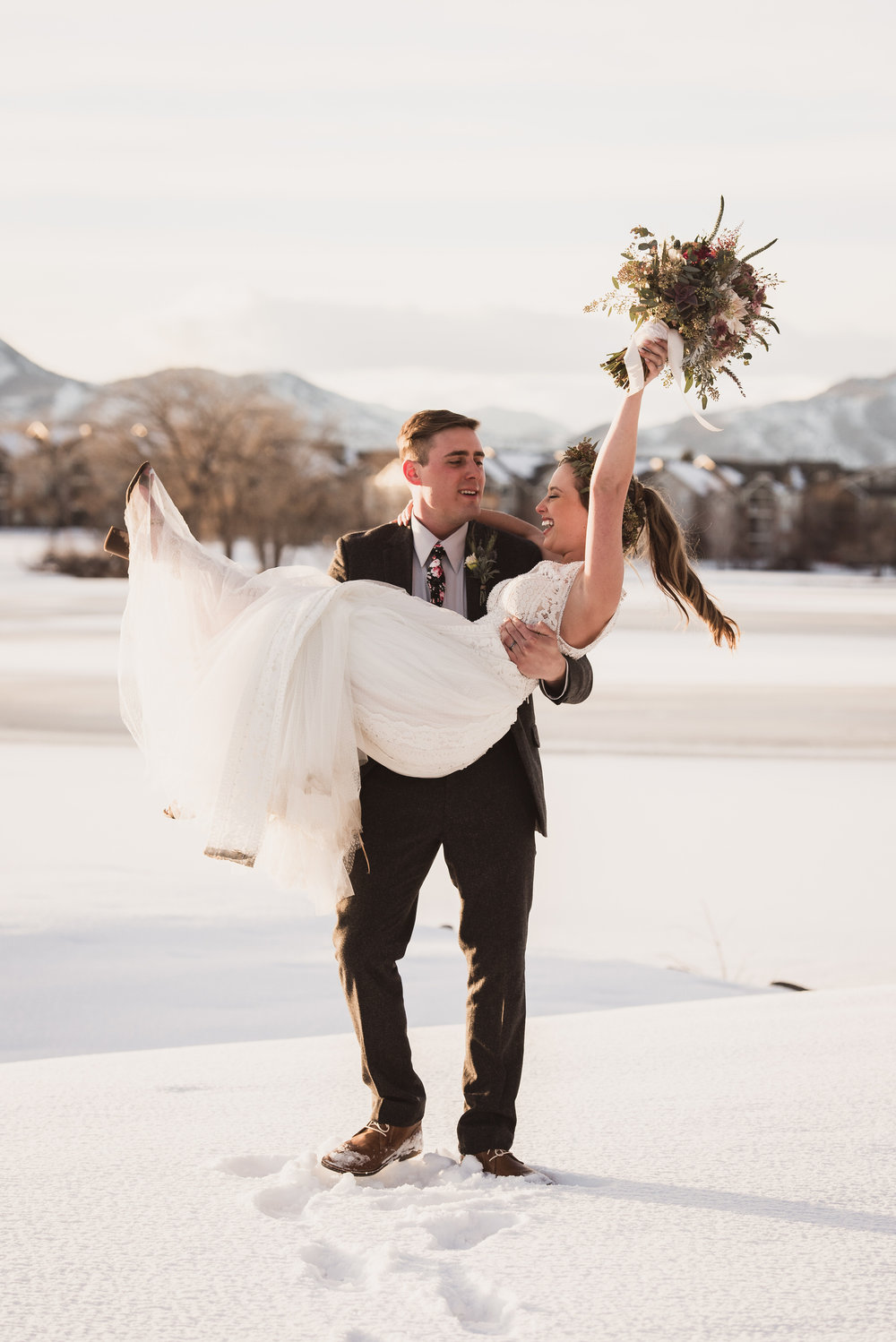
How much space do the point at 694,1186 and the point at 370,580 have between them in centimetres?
142

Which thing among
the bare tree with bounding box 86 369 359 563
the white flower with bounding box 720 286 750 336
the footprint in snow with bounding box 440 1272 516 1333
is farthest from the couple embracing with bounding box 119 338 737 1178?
the bare tree with bounding box 86 369 359 563

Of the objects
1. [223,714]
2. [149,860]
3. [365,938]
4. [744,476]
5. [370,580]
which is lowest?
[149,860]

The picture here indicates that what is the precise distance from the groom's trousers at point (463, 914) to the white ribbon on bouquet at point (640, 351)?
0.81m

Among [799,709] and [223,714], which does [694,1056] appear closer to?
[223,714]

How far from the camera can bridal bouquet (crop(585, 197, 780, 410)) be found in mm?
2846

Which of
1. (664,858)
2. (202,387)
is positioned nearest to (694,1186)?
(664,858)

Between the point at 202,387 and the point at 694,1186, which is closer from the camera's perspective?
the point at 694,1186

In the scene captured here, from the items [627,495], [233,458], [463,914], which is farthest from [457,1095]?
[233,458]

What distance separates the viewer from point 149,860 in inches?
290

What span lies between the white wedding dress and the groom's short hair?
0.99 ft

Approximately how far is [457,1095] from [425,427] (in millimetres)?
1708

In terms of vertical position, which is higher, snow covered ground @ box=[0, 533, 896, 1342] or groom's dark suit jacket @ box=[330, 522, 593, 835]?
groom's dark suit jacket @ box=[330, 522, 593, 835]

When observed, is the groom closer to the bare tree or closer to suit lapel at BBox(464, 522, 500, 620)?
suit lapel at BBox(464, 522, 500, 620)

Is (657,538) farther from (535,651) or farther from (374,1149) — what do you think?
(374,1149)
